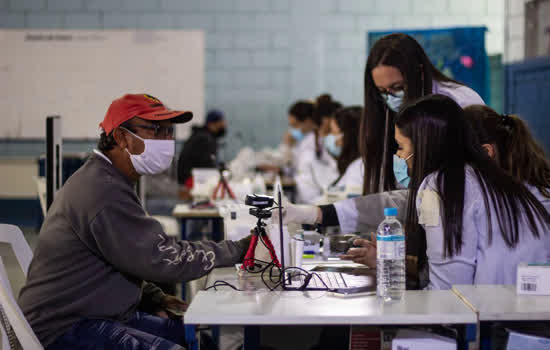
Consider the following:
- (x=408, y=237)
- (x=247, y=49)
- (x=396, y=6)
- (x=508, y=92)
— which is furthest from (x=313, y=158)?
(x=408, y=237)

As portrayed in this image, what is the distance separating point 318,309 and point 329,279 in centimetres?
37

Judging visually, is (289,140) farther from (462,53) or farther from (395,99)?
(395,99)

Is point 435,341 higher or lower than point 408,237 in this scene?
lower

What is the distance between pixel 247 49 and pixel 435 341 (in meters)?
6.04

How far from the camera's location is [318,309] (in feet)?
5.29

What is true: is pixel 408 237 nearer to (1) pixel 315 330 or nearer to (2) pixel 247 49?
(1) pixel 315 330

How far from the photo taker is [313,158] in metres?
5.58

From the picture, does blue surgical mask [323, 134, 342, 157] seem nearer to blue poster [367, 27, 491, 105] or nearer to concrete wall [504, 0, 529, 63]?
blue poster [367, 27, 491, 105]

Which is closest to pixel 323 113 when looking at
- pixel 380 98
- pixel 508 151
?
pixel 380 98

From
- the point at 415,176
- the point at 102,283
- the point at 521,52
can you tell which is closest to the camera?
the point at 102,283

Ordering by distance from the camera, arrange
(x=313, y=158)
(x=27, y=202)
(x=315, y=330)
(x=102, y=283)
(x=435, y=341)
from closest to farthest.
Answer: (x=435, y=341), (x=102, y=283), (x=315, y=330), (x=313, y=158), (x=27, y=202)

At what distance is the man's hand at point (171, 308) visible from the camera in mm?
2160

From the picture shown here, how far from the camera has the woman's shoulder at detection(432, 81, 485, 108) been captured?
102 inches

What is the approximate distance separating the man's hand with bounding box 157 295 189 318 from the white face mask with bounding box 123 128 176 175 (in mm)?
481
